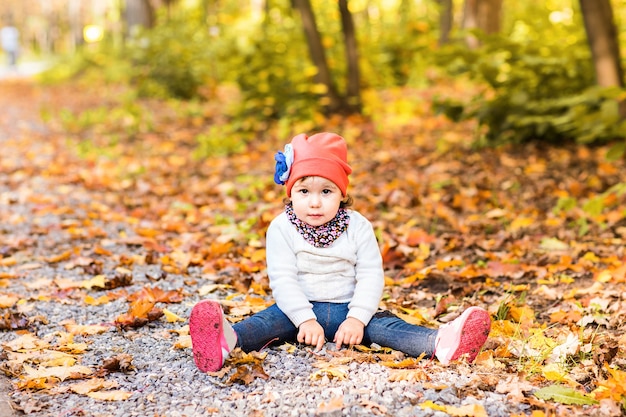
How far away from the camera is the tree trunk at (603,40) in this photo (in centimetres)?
661

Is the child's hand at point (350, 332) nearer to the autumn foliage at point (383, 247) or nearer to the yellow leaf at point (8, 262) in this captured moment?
the autumn foliage at point (383, 247)

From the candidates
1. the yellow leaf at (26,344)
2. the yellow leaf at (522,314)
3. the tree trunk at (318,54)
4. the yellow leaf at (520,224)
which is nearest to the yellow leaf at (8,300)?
the yellow leaf at (26,344)

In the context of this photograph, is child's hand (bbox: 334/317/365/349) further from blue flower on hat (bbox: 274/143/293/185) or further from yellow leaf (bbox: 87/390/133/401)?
yellow leaf (bbox: 87/390/133/401)

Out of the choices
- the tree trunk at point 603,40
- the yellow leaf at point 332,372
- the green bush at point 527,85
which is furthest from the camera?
the green bush at point 527,85

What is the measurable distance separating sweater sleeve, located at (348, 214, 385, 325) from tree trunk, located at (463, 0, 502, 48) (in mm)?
9818

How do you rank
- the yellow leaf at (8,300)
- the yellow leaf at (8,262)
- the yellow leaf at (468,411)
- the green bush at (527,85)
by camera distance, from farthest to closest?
the green bush at (527,85) → the yellow leaf at (8,262) → the yellow leaf at (8,300) → the yellow leaf at (468,411)

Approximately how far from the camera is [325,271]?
10.3ft

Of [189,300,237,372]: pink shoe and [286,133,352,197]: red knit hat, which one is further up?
[286,133,352,197]: red knit hat

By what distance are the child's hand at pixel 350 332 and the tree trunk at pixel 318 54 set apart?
24.1 feet

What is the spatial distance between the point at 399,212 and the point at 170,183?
116 inches

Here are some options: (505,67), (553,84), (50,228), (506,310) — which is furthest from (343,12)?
(506,310)

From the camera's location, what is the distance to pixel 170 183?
7.66 metres

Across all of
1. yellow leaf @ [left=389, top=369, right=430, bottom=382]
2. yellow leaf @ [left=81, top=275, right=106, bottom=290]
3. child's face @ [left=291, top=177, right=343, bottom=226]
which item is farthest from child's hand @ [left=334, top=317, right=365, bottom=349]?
yellow leaf @ [left=81, top=275, right=106, bottom=290]

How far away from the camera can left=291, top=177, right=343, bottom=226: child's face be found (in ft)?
9.86
